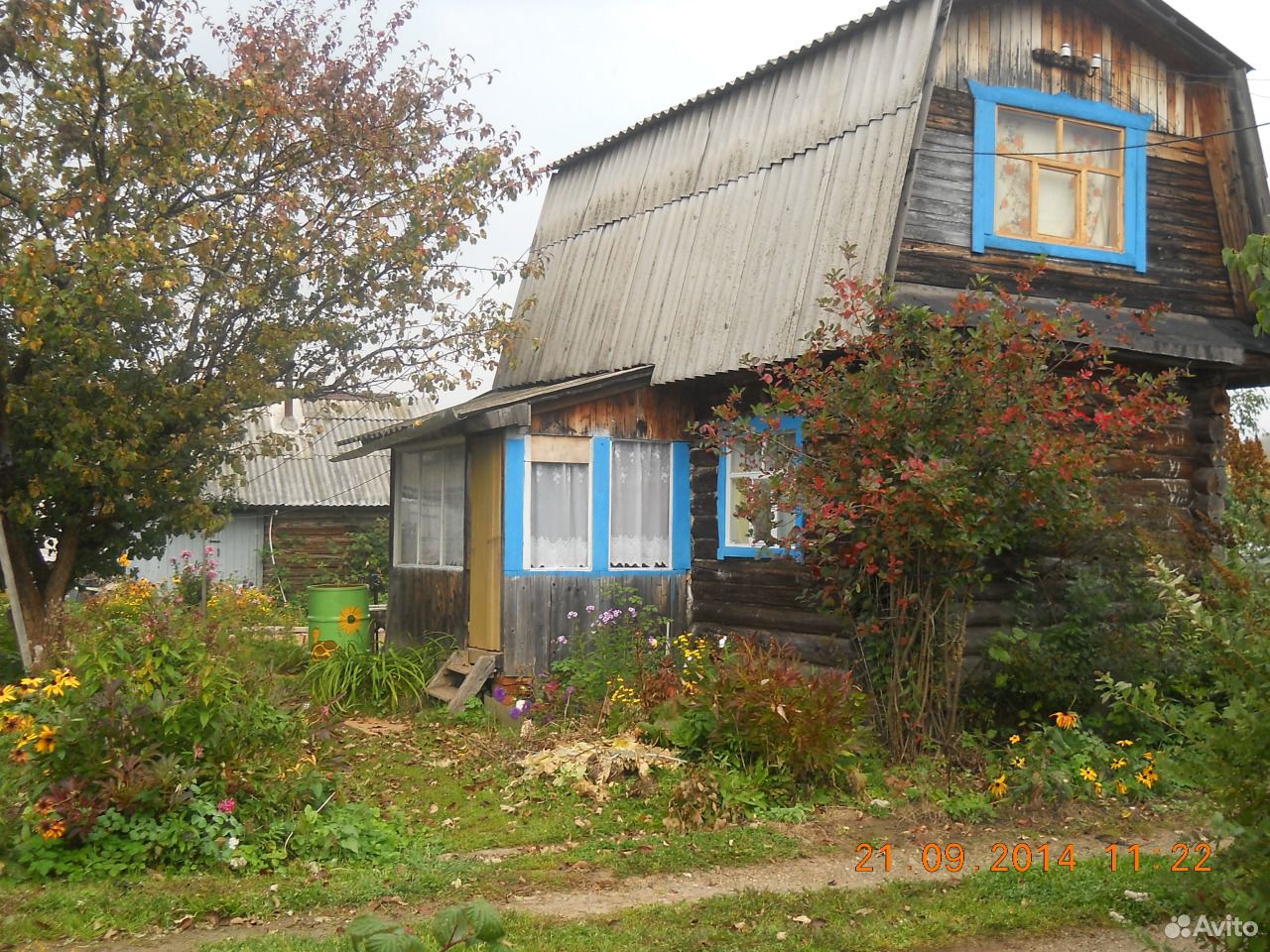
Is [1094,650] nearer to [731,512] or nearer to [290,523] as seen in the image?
[731,512]

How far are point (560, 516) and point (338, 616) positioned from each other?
13.4ft

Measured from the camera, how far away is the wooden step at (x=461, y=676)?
11.1 metres

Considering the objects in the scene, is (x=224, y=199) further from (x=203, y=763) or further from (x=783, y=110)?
(x=203, y=763)

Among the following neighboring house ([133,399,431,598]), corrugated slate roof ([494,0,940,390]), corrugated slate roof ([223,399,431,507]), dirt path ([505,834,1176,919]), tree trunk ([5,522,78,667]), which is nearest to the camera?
dirt path ([505,834,1176,919])

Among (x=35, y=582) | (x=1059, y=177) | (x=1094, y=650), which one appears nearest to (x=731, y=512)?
(x=1094, y=650)

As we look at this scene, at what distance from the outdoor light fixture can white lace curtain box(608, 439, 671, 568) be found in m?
5.23

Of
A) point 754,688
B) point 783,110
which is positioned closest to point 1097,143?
point 783,110

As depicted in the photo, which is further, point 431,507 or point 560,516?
point 431,507

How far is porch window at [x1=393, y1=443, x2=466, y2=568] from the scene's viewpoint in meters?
12.5

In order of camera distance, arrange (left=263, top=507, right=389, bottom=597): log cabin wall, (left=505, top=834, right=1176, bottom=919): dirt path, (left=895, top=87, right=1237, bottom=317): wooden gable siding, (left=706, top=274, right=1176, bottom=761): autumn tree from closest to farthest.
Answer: (left=505, top=834, right=1176, bottom=919): dirt path
(left=706, top=274, right=1176, bottom=761): autumn tree
(left=895, top=87, right=1237, bottom=317): wooden gable siding
(left=263, top=507, right=389, bottom=597): log cabin wall

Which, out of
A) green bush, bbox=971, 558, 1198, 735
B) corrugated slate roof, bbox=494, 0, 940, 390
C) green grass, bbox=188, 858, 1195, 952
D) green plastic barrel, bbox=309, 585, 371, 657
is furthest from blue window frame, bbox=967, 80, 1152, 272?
green plastic barrel, bbox=309, 585, 371, 657

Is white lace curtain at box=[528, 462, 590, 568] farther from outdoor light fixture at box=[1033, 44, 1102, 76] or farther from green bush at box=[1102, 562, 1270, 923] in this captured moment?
green bush at box=[1102, 562, 1270, 923]

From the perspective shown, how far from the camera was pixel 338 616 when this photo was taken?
554 inches

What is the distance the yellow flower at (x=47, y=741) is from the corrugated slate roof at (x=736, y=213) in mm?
6460
